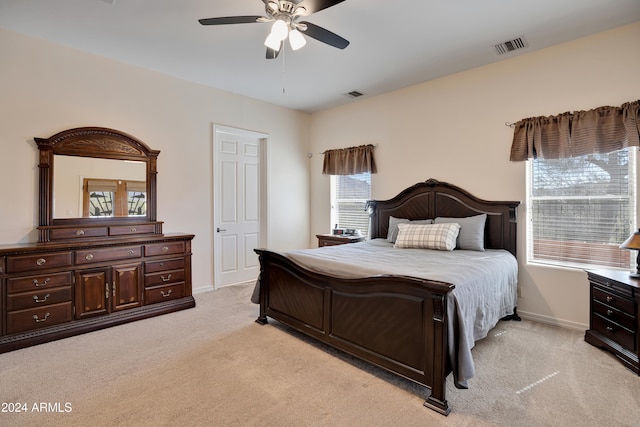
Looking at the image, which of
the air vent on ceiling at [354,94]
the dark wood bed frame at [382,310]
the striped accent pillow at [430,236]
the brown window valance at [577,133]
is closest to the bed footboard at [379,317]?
the dark wood bed frame at [382,310]

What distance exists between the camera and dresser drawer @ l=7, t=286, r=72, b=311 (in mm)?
2746

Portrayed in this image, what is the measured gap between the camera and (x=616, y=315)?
250cm

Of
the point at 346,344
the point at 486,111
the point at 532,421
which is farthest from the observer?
the point at 486,111

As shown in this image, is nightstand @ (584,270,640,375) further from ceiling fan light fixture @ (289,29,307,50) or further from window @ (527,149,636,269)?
ceiling fan light fixture @ (289,29,307,50)

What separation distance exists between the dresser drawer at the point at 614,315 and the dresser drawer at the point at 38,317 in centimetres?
478

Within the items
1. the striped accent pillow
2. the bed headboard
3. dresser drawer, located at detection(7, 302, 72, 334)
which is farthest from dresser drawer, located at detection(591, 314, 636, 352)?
dresser drawer, located at detection(7, 302, 72, 334)

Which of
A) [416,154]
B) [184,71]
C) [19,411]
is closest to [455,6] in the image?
[416,154]

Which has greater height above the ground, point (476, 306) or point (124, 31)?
point (124, 31)

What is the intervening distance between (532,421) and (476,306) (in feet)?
2.33

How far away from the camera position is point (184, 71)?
3.96 m

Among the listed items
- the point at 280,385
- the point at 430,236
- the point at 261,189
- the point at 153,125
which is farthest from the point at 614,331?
the point at 153,125

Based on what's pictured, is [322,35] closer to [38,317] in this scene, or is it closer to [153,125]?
[153,125]

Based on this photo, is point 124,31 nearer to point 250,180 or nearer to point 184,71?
point 184,71

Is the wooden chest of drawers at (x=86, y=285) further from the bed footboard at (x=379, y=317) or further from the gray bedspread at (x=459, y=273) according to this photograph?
the bed footboard at (x=379, y=317)
